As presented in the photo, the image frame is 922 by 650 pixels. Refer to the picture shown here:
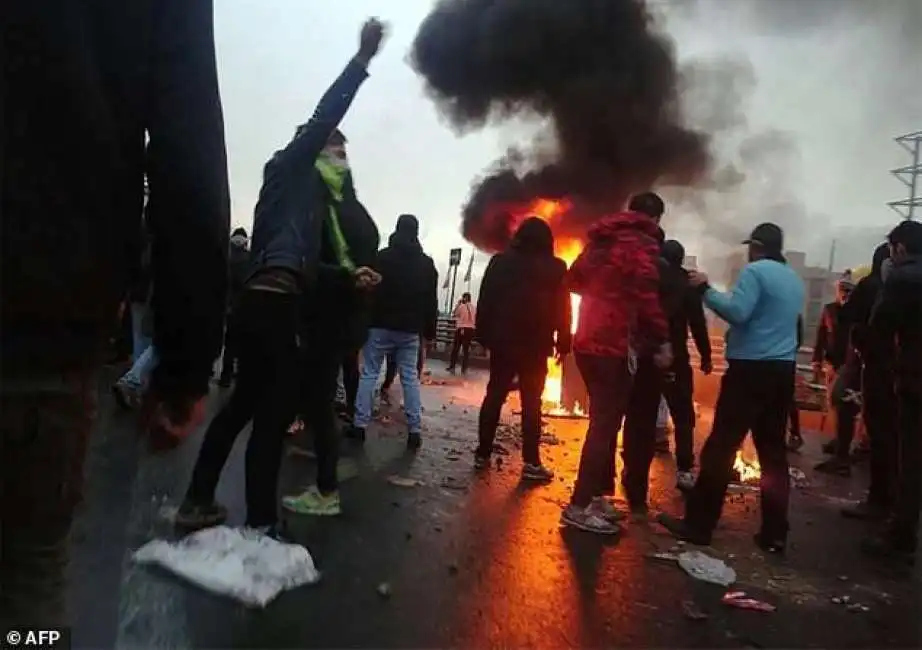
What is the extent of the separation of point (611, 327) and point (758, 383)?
88 cm

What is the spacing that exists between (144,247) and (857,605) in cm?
366

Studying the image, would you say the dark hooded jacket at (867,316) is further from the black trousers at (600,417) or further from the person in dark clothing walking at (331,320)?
the person in dark clothing walking at (331,320)

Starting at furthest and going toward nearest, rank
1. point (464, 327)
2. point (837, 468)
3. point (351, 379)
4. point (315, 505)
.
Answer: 1. point (464, 327)
2. point (351, 379)
3. point (837, 468)
4. point (315, 505)

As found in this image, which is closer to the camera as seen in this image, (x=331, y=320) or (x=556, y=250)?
(x=331, y=320)

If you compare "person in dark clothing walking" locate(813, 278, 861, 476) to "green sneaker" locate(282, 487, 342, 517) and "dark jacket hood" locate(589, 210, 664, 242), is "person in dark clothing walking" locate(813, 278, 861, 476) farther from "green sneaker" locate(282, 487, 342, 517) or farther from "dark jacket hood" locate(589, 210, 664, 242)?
"green sneaker" locate(282, 487, 342, 517)

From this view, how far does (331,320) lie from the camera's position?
14.0ft

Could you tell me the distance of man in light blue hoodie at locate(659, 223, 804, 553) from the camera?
14.8 ft

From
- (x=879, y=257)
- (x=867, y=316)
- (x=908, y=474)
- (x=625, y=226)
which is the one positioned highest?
(x=879, y=257)

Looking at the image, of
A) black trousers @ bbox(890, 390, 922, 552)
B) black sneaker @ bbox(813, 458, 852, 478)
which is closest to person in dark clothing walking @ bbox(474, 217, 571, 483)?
black trousers @ bbox(890, 390, 922, 552)

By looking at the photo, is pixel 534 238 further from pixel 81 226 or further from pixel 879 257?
pixel 81 226

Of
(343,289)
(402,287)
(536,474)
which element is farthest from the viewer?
(402,287)

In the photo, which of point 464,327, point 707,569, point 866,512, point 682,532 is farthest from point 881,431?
point 464,327

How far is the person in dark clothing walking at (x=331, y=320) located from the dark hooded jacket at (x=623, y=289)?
54.8 inches

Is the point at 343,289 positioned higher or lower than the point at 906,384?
higher
